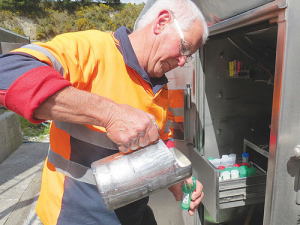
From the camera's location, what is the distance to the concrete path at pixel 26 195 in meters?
2.30

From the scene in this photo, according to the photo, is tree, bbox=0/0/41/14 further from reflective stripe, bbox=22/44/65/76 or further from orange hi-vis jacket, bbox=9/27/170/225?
reflective stripe, bbox=22/44/65/76

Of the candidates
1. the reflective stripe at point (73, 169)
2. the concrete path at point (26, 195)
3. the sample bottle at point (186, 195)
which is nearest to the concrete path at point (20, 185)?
the concrete path at point (26, 195)

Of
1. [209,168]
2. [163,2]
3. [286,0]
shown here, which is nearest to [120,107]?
[163,2]

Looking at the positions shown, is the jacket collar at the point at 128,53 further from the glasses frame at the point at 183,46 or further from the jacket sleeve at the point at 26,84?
the jacket sleeve at the point at 26,84

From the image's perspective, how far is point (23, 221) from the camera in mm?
2824

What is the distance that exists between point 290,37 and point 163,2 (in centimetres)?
64

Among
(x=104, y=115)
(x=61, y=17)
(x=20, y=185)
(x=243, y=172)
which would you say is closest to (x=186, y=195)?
(x=243, y=172)

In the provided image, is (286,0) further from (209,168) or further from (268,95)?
(268,95)

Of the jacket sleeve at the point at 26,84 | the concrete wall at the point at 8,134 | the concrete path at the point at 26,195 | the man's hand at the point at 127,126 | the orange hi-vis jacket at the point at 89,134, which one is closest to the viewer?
the jacket sleeve at the point at 26,84

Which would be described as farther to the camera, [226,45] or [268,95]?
[268,95]

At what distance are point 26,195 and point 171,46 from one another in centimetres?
336

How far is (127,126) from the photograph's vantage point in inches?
32.8

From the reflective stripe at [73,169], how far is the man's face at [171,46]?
65 centimetres

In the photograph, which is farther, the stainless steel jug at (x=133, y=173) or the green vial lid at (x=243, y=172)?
the green vial lid at (x=243, y=172)
